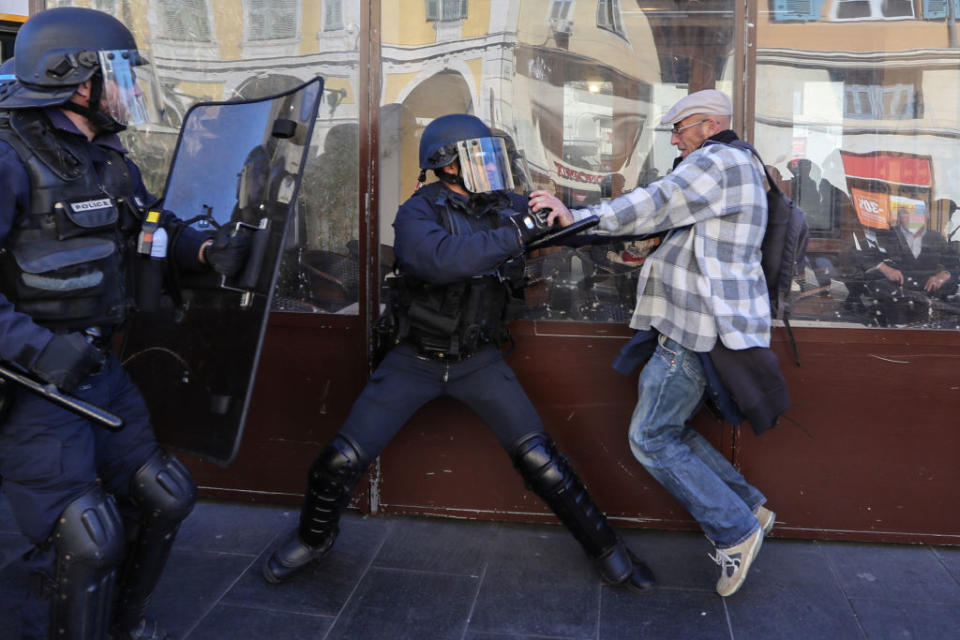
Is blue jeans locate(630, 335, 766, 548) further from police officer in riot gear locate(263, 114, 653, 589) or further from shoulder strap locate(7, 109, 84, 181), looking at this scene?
shoulder strap locate(7, 109, 84, 181)

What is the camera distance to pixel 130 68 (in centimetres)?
269

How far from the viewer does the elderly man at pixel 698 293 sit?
9.94 ft

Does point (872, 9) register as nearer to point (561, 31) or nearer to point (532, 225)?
point (561, 31)

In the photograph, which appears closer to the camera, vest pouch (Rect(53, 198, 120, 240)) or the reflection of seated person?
vest pouch (Rect(53, 198, 120, 240))

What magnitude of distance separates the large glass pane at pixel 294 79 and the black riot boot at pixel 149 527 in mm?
1299

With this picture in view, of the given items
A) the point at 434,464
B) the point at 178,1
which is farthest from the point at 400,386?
the point at 178,1

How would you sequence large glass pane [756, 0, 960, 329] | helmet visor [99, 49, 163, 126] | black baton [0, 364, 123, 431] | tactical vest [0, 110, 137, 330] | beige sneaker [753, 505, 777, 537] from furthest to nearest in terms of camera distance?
large glass pane [756, 0, 960, 329], beige sneaker [753, 505, 777, 537], helmet visor [99, 49, 163, 126], tactical vest [0, 110, 137, 330], black baton [0, 364, 123, 431]

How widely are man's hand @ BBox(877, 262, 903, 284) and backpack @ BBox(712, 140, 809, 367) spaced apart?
0.55 meters

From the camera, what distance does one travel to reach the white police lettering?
8.29 ft

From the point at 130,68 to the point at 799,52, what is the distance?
8.01 ft

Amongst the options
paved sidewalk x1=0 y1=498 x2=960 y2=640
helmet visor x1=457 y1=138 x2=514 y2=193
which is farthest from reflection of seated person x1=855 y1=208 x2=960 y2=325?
helmet visor x1=457 y1=138 x2=514 y2=193

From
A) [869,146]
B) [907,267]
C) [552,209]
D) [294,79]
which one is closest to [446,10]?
[294,79]

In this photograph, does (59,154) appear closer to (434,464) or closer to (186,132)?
(186,132)

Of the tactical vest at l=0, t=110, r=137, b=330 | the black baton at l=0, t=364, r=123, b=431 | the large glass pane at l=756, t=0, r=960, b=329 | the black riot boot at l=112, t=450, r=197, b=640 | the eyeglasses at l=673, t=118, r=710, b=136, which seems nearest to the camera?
the black baton at l=0, t=364, r=123, b=431
